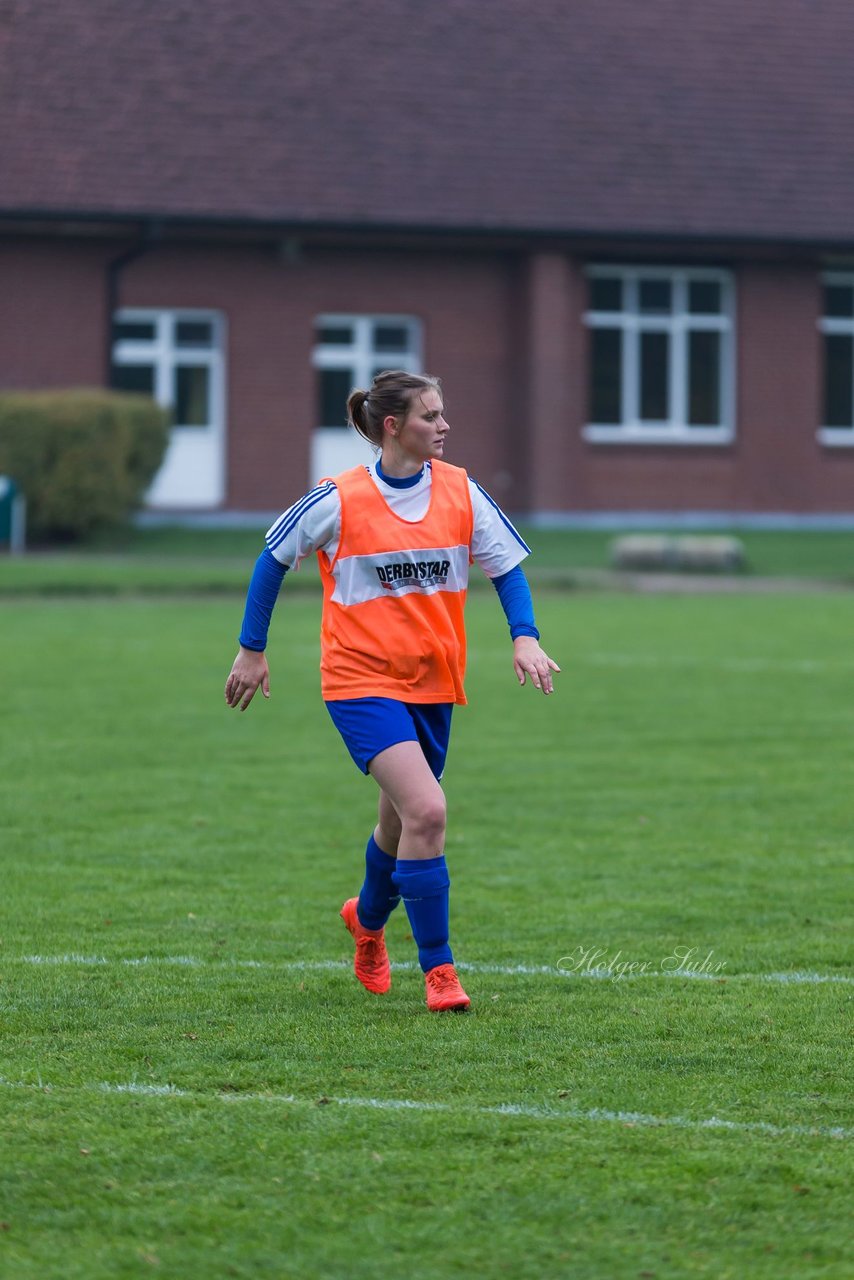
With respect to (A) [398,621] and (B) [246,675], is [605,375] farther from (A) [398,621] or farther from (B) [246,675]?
(B) [246,675]

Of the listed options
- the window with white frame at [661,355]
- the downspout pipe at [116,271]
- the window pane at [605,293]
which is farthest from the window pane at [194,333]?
the window pane at [605,293]

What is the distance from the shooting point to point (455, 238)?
31.5m

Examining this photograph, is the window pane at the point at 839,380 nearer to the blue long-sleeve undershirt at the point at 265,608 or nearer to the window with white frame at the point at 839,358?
the window with white frame at the point at 839,358

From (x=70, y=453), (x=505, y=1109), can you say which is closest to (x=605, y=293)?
(x=70, y=453)

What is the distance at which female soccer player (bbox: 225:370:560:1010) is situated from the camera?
623 centimetres

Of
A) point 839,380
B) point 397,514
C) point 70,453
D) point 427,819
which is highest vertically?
point 839,380

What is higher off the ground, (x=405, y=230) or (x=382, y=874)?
(x=405, y=230)

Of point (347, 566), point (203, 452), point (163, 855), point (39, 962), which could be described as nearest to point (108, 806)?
point (163, 855)

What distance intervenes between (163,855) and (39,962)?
2.08m

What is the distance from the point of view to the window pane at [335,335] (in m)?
32.4

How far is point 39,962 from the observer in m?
6.74

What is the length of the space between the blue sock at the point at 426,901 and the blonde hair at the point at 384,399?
1251 millimetres

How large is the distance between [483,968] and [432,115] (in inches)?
1066

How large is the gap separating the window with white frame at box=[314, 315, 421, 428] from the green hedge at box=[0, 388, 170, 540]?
460 centimetres
